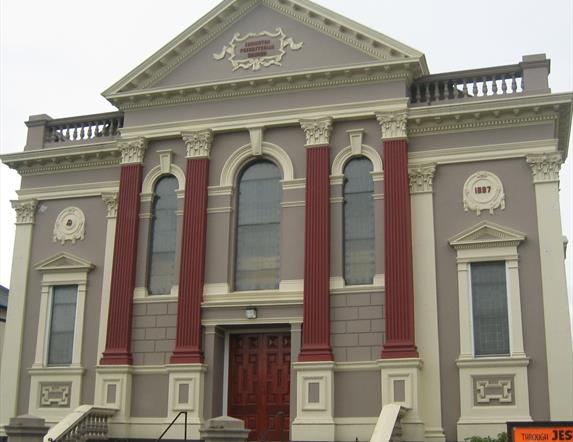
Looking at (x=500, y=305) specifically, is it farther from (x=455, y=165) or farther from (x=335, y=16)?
(x=335, y=16)

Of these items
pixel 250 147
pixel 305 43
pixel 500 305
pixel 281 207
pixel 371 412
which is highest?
pixel 305 43

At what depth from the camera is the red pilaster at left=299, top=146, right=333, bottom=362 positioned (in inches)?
781

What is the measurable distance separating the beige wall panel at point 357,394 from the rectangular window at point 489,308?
2.45 meters

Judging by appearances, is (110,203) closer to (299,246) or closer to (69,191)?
(69,191)

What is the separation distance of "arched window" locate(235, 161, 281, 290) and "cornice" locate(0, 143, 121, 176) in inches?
158

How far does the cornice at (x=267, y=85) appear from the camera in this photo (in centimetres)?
2097

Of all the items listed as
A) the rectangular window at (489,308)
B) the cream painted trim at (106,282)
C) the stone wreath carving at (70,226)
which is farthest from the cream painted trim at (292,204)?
the stone wreath carving at (70,226)

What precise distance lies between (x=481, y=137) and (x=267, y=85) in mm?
5543

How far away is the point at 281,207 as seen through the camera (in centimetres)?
2142

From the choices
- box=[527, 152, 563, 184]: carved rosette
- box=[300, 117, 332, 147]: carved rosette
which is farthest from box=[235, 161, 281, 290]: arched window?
box=[527, 152, 563, 184]: carved rosette

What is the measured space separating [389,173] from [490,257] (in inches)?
121

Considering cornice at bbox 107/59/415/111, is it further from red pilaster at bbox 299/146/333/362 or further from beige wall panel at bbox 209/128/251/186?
red pilaster at bbox 299/146/333/362

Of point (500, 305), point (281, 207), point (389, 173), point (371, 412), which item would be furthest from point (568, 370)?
point (281, 207)

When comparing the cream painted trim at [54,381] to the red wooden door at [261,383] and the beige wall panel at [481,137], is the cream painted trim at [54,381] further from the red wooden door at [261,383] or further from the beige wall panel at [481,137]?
the beige wall panel at [481,137]
